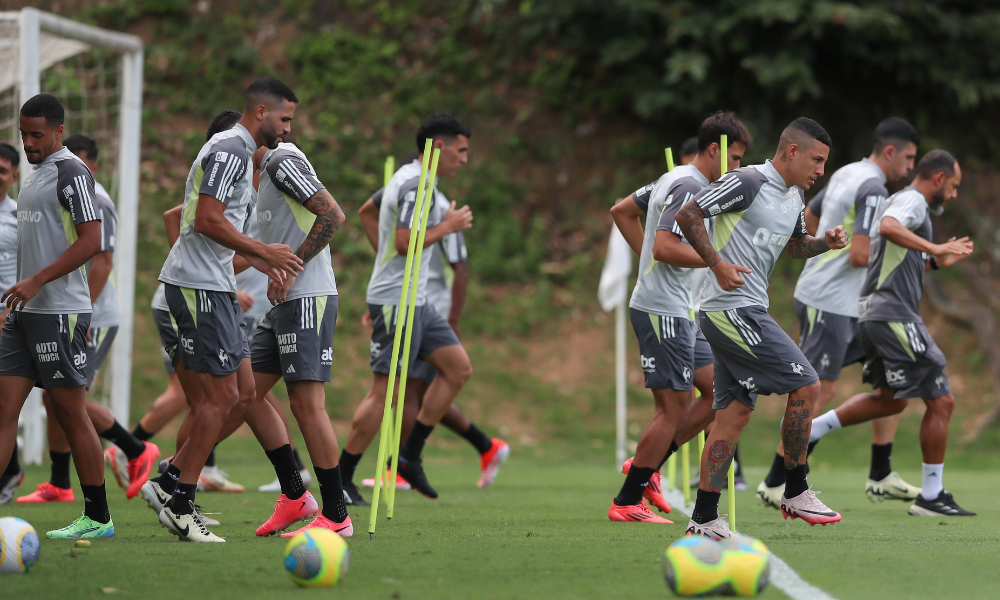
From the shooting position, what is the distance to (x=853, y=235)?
755 cm

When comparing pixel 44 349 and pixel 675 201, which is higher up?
pixel 675 201

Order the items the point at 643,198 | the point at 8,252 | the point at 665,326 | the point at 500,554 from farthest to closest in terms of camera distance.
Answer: the point at 8,252, the point at 643,198, the point at 665,326, the point at 500,554

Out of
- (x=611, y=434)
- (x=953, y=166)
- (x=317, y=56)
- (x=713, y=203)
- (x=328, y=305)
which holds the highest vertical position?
(x=317, y=56)

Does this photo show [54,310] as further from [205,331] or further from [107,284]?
[107,284]

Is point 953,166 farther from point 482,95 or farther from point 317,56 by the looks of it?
point 317,56

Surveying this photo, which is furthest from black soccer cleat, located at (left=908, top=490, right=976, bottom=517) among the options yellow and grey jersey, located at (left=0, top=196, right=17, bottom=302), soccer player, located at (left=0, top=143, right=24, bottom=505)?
yellow and grey jersey, located at (left=0, top=196, right=17, bottom=302)

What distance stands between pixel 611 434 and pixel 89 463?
29.2 ft

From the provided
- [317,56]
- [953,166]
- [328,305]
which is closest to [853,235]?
[953,166]

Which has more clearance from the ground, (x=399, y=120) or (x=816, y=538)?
(x=399, y=120)

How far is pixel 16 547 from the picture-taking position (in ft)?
14.4

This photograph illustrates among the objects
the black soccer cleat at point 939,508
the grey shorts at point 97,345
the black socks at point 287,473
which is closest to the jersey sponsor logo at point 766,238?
the black soccer cleat at point 939,508

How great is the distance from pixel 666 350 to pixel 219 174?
2887mm

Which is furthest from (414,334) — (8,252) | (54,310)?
(8,252)

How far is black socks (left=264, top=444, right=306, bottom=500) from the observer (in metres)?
5.70
